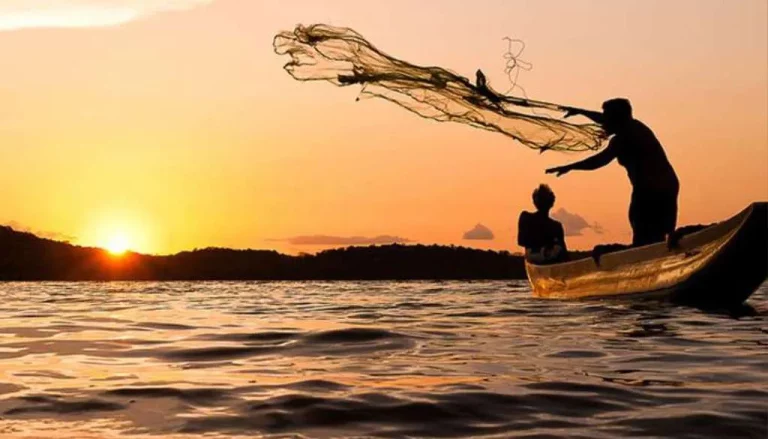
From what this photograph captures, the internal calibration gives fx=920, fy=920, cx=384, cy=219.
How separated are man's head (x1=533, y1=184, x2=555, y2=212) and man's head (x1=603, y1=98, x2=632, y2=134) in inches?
147

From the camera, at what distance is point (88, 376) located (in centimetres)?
662

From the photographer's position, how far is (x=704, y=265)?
12000 millimetres

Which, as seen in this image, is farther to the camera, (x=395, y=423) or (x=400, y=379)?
(x=400, y=379)

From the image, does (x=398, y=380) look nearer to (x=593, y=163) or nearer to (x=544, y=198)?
(x=593, y=163)

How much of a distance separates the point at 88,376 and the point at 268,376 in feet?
4.29

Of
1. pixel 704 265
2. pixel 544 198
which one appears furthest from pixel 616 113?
pixel 544 198

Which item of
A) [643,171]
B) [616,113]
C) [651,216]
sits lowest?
[651,216]

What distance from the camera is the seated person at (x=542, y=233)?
17.0 meters

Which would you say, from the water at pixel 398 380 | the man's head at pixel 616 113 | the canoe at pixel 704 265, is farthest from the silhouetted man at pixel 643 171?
the water at pixel 398 380

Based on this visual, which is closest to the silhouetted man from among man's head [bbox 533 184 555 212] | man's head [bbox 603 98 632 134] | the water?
man's head [bbox 603 98 632 134]

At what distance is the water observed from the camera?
477 centimetres

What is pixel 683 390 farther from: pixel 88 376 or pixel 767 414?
pixel 88 376

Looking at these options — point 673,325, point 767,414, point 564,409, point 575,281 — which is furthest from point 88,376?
point 575,281

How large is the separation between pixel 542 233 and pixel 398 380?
1195 cm
